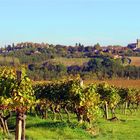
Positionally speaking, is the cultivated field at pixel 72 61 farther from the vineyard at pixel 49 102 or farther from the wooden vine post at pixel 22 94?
the wooden vine post at pixel 22 94

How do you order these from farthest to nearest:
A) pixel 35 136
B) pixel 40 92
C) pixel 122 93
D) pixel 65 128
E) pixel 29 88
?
pixel 122 93, pixel 40 92, pixel 65 128, pixel 35 136, pixel 29 88

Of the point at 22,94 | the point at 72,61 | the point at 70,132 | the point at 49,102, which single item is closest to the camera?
the point at 22,94

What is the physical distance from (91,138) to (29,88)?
502cm

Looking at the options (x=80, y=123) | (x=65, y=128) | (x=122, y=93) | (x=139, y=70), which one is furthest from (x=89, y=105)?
(x=139, y=70)

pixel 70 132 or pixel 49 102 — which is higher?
pixel 49 102

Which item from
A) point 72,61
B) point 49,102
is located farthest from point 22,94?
point 72,61

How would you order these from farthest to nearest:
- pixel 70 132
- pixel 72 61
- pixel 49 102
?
pixel 72 61
pixel 49 102
pixel 70 132

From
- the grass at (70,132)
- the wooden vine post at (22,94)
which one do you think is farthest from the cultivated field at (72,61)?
the wooden vine post at (22,94)

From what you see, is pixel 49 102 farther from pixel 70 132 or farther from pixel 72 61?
pixel 72 61

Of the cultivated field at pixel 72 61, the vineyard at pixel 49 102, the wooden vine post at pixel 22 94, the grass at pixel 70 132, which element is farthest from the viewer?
the cultivated field at pixel 72 61

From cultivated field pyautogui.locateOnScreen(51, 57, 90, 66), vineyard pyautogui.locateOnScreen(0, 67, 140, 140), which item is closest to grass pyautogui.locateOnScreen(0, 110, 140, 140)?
vineyard pyautogui.locateOnScreen(0, 67, 140, 140)

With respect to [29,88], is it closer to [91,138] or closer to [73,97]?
[91,138]

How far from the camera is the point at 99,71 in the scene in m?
133

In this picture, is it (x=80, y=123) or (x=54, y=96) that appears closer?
(x=80, y=123)
